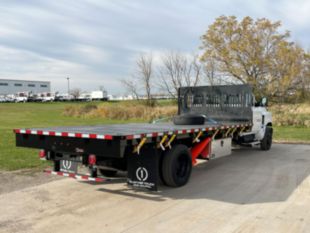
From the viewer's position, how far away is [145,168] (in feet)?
19.0

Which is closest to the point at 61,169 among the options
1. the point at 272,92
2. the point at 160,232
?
the point at 160,232

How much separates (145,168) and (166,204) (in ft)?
2.41

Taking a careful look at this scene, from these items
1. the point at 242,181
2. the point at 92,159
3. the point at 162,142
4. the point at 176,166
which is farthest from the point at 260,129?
the point at 92,159

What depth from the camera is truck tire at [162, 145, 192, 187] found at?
6.13 metres

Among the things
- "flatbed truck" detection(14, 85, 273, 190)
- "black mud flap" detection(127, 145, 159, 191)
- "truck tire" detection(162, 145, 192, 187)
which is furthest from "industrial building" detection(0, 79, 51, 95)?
"black mud flap" detection(127, 145, 159, 191)

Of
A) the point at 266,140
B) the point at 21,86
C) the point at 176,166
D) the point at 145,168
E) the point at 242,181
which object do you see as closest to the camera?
the point at 145,168

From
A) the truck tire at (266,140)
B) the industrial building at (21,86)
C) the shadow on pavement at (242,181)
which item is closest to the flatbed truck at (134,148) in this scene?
the shadow on pavement at (242,181)

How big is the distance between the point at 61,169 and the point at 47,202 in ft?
2.10

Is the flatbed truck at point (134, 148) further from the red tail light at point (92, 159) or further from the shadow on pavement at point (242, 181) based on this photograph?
the shadow on pavement at point (242, 181)

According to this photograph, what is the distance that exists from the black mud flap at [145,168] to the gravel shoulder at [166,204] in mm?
266

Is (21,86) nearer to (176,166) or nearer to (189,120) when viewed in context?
(189,120)

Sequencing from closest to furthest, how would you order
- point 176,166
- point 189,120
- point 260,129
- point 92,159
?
point 92,159
point 176,166
point 189,120
point 260,129

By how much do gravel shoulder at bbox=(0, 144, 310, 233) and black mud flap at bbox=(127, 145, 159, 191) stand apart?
27cm

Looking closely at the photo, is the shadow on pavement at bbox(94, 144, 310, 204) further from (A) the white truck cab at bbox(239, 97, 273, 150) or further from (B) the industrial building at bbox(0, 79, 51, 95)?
(B) the industrial building at bbox(0, 79, 51, 95)
